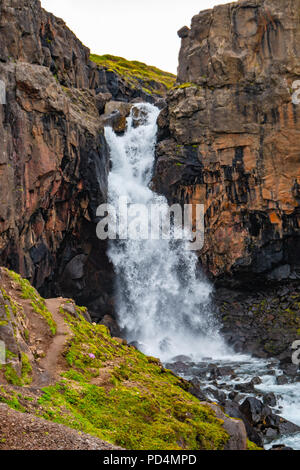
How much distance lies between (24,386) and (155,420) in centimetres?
383

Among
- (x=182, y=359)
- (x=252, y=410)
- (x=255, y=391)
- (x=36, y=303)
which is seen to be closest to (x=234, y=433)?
(x=252, y=410)

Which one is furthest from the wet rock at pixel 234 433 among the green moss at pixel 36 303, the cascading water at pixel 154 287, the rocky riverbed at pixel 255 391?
the cascading water at pixel 154 287

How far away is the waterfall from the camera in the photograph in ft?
Answer: 114

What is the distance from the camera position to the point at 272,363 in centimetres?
2891

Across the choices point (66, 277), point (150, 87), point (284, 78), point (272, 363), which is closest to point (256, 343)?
point (272, 363)

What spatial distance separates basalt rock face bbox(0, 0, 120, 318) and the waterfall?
64.1 inches

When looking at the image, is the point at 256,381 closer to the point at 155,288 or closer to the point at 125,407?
the point at 155,288

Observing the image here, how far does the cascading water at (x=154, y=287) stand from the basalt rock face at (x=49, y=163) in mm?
1753

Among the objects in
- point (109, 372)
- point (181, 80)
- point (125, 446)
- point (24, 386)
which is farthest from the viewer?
point (181, 80)

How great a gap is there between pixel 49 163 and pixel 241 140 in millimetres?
17148

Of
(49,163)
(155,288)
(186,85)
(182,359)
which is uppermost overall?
(186,85)

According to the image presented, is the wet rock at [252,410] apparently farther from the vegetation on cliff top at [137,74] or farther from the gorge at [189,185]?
the vegetation on cliff top at [137,74]

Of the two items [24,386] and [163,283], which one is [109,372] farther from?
[163,283]

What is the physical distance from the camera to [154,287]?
119 ft
